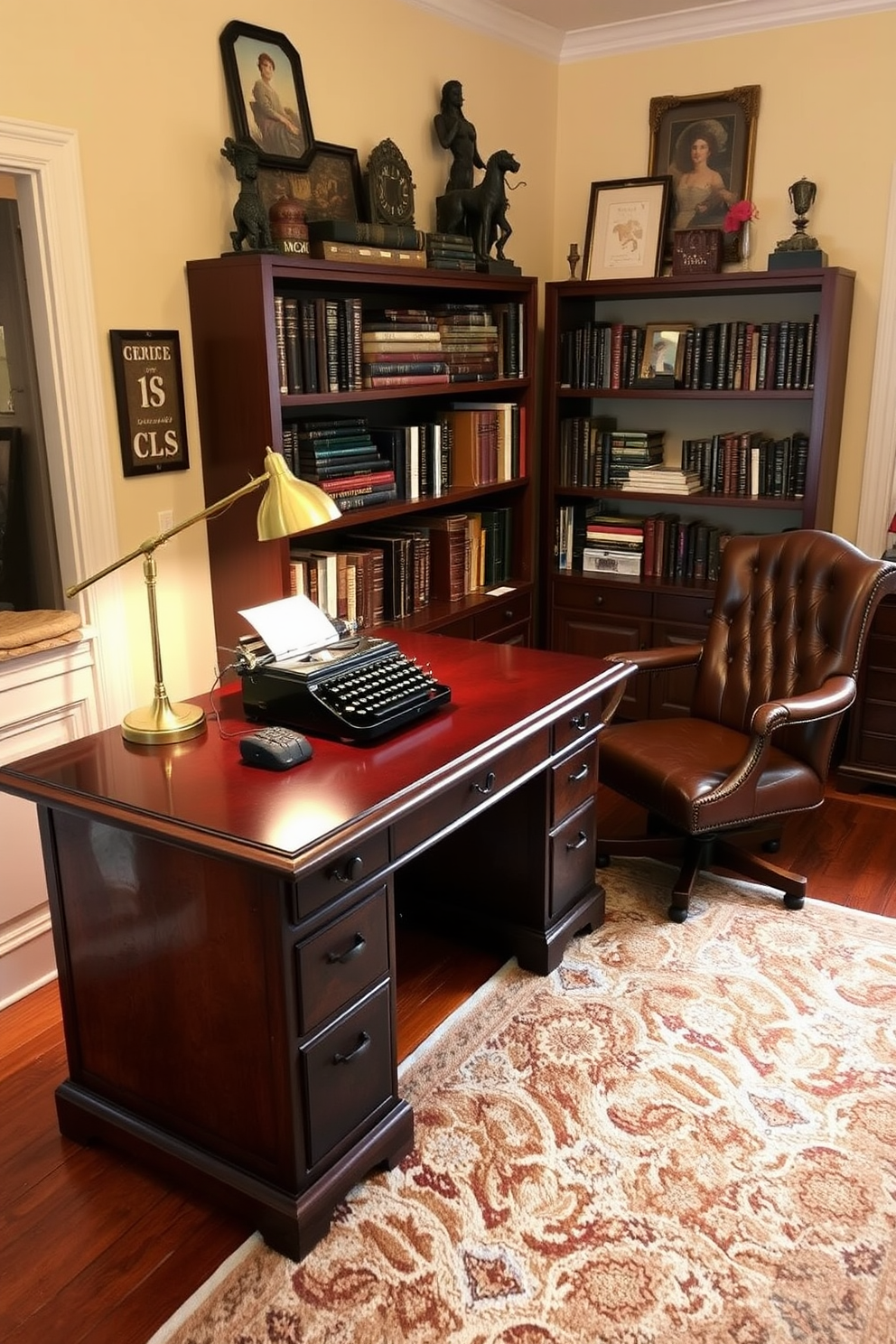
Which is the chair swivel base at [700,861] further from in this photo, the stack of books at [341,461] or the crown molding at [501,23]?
the crown molding at [501,23]

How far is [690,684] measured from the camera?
420cm

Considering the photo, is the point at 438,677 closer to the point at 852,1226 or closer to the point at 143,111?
the point at 852,1226

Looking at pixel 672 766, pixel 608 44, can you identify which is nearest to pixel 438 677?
pixel 672 766

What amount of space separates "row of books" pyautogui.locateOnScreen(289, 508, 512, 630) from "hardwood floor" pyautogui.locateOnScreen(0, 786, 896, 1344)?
113 cm

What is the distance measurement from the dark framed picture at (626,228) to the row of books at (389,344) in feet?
1.88

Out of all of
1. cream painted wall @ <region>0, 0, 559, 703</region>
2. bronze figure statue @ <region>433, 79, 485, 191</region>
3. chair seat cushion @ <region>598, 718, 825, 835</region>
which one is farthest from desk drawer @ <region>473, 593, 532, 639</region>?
bronze figure statue @ <region>433, 79, 485, 191</region>

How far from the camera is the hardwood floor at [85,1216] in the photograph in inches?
72.6

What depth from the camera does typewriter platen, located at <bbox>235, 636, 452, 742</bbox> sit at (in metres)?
2.14

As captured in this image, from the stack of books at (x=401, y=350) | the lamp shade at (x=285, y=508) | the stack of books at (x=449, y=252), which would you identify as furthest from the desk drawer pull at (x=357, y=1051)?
the stack of books at (x=449, y=252)

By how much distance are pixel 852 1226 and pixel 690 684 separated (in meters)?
2.43

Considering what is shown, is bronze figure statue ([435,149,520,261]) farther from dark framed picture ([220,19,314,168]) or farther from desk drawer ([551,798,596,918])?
desk drawer ([551,798,596,918])

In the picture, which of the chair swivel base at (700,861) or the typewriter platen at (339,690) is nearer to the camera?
the typewriter platen at (339,690)

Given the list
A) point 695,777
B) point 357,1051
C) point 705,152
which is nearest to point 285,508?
point 357,1051

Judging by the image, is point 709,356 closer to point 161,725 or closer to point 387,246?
point 387,246
